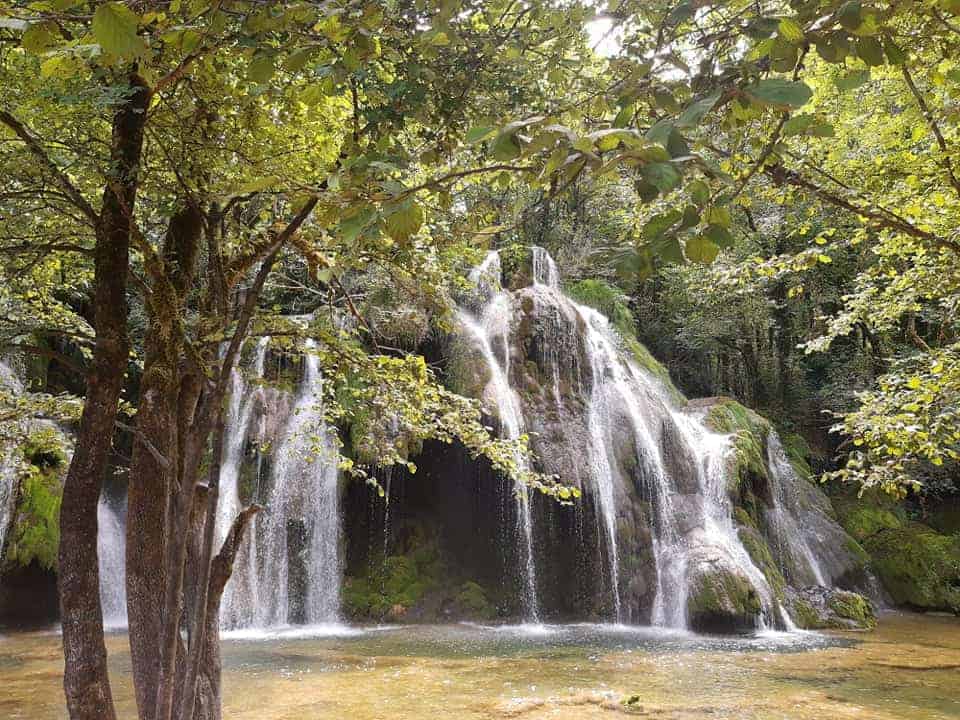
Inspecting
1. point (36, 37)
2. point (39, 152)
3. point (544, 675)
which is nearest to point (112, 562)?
point (544, 675)

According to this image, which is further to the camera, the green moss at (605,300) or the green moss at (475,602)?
the green moss at (605,300)

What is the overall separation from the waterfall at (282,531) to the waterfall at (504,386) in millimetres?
3485

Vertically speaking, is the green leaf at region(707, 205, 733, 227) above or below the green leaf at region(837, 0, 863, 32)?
below

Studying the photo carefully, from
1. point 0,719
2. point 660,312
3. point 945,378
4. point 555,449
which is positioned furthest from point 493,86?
point 660,312

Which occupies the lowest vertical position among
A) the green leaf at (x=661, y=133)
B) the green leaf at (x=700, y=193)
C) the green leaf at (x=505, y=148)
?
the green leaf at (x=700, y=193)

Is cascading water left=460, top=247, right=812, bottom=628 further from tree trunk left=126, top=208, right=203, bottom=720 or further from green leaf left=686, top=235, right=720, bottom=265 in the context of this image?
green leaf left=686, top=235, right=720, bottom=265

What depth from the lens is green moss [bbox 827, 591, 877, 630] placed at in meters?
13.6

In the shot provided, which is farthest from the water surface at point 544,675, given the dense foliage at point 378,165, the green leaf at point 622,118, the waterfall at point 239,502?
the green leaf at point 622,118

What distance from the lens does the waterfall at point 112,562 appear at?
13.2m

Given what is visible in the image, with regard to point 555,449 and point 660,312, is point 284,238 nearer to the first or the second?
point 555,449

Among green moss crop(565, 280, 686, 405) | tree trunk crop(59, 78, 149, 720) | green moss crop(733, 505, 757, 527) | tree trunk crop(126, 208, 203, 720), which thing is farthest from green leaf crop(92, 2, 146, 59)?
green moss crop(565, 280, 686, 405)

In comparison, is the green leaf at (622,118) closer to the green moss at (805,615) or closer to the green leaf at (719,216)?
the green leaf at (719,216)

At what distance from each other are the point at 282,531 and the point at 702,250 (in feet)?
43.7

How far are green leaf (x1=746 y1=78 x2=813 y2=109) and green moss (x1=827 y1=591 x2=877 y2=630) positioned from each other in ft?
47.9
